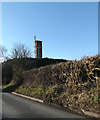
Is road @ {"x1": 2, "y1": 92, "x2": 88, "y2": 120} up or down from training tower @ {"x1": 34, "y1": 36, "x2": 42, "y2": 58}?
down

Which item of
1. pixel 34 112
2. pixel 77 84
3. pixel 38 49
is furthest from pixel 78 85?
pixel 38 49

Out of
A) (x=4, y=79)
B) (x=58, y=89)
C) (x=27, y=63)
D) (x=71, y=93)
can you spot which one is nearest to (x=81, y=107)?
(x=71, y=93)

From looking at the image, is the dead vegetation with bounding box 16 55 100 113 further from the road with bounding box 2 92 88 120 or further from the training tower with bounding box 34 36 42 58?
the training tower with bounding box 34 36 42 58

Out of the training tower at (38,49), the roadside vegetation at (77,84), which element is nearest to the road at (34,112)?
the roadside vegetation at (77,84)

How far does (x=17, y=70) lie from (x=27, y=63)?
1705 millimetres

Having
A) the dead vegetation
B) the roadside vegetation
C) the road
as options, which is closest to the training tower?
the roadside vegetation

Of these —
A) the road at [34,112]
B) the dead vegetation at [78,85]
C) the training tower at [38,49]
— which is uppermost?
the training tower at [38,49]

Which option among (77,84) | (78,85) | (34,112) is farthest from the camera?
(77,84)

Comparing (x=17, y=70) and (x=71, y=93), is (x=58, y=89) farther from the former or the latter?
(x=17, y=70)

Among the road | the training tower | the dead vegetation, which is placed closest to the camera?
the road

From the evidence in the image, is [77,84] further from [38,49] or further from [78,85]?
[38,49]

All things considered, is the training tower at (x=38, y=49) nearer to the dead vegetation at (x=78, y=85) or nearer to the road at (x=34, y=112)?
the dead vegetation at (x=78, y=85)

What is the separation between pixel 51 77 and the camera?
1042cm

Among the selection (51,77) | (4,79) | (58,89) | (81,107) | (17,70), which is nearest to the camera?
(81,107)
